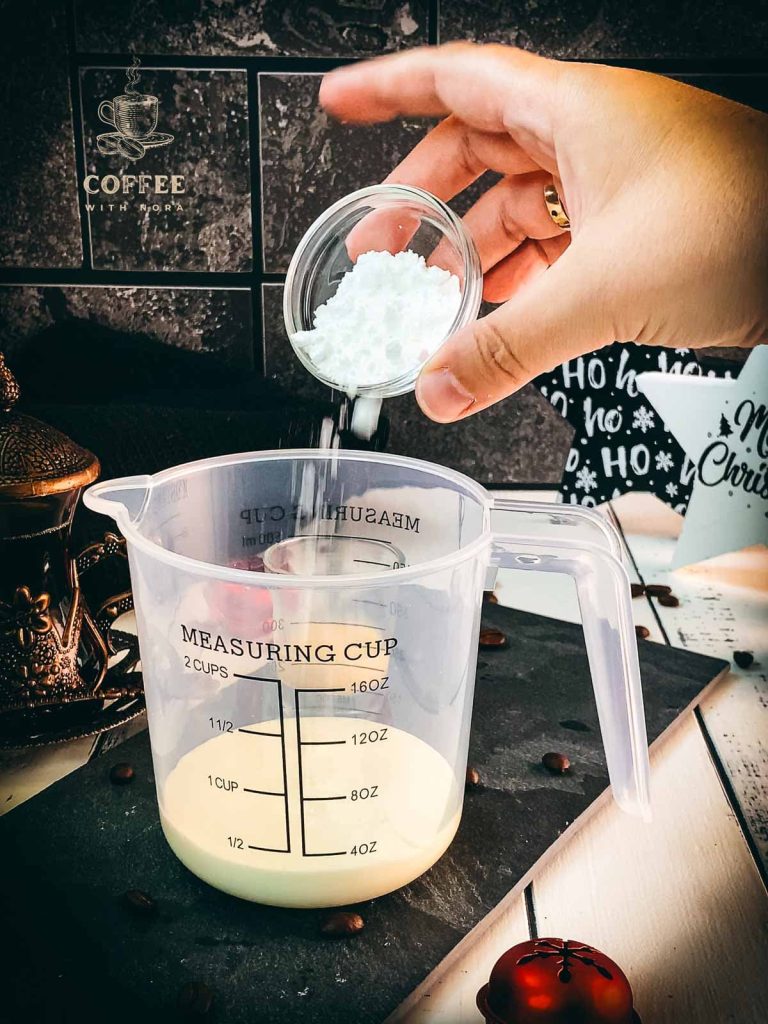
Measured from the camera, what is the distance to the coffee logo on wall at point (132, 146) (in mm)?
1222

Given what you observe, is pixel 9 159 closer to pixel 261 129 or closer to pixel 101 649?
pixel 261 129

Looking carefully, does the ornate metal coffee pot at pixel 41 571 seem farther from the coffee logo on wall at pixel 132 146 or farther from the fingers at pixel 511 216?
the coffee logo on wall at pixel 132 146

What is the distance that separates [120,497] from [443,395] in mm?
228

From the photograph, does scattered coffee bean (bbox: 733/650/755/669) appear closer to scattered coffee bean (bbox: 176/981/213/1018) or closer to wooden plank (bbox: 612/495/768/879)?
wooden plank (bbox: 612/495/768/879)

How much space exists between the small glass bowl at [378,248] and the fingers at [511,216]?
13 centimetres

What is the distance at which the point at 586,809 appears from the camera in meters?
0.62

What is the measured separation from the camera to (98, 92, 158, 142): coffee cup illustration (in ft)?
4.00

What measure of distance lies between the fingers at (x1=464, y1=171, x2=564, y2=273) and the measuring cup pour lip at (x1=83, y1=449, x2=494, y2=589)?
399 mm

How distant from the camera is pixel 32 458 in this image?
24.7 inches

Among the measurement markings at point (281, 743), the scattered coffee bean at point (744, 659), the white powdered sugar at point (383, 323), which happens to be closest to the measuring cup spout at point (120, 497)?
the measurement markings at point (281, 743)

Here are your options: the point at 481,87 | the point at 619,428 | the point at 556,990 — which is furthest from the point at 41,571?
the point at 619,428

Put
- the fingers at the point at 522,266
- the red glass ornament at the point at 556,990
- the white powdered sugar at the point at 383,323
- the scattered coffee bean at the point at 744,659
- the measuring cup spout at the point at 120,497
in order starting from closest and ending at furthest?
1. the red glass ornament at the point at 556,990
2. the measuring cup spout at the point at 120,497
3. the white powdered sugar at the point at 383,323
4. the scattered coffee bean at the point at 744,659
5. the fingers at the point at 522,266

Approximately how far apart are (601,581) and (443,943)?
22 cm

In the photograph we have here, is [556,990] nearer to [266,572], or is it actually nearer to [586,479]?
[266,572]
